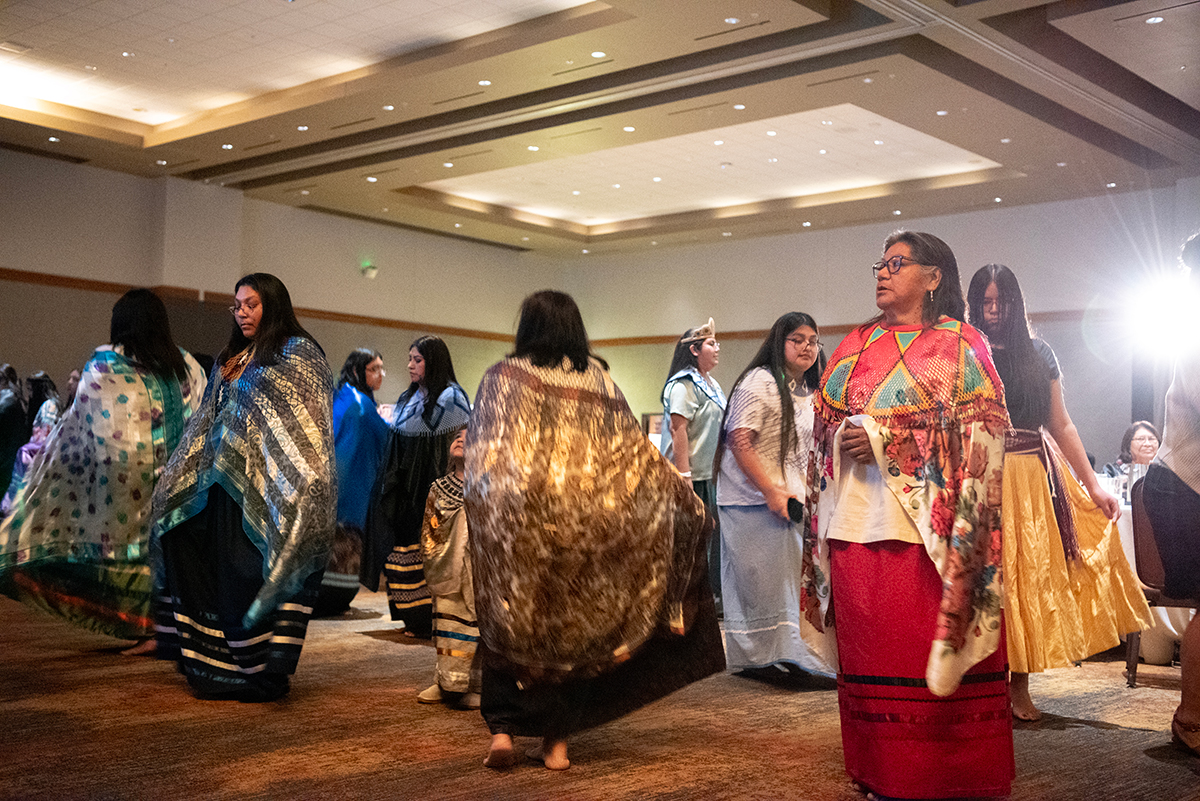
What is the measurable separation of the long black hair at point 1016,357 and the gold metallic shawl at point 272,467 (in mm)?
2424

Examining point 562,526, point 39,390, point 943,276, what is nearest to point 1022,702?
point 943,276

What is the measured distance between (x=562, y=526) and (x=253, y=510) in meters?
1.43

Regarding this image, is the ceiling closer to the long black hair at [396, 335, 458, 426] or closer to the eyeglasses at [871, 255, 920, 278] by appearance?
the long black hair at [396, 335, 458, 426]

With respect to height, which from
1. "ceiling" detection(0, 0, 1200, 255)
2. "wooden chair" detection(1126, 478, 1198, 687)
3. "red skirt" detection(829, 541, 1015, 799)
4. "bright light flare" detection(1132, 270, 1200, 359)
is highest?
"ceiling" detection(0, 0, 1200, 255)

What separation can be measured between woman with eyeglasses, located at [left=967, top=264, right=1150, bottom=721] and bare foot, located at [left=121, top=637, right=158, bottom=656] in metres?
3.61

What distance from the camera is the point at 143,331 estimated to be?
4.85 meters

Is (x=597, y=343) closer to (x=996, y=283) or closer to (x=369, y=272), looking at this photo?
(x=369, y=272)

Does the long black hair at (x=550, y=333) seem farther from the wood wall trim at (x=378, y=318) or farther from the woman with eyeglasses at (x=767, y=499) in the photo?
the wood wall trim at (x=378, y=318)

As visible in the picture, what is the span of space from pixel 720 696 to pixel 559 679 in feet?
4.38

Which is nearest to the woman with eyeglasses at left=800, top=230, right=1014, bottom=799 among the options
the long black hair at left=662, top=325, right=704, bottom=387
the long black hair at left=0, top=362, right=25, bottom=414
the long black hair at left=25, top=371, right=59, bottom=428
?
→ the long black hair at left=662, top=325, right=704, bottom=387

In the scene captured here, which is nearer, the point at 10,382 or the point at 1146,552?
the point at 1146,552

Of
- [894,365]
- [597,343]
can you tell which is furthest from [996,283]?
[597,343]

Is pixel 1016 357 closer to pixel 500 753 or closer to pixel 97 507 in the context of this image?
pixel 500 753

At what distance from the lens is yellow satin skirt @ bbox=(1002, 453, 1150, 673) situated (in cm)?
370
